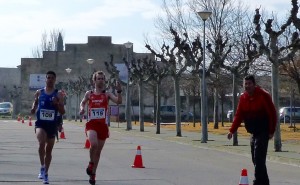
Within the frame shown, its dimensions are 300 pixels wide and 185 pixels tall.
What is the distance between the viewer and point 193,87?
62.6 m

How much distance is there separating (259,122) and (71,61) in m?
96.5

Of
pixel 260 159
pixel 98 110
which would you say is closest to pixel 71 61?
pixel 98 110

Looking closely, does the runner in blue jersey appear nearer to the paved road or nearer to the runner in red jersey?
the paved road

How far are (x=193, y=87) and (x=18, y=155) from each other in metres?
40.9

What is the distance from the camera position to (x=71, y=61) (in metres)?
108

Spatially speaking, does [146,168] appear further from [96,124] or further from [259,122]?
[259,122]

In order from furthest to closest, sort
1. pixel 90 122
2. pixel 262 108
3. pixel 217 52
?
pixel 217 52 < pixel 90 122 < pixel 262 108

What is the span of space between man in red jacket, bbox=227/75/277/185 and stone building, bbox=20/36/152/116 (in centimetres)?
9281

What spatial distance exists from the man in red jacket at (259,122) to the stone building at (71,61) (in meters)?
92.8

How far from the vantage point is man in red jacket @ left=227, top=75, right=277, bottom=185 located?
12.8 m

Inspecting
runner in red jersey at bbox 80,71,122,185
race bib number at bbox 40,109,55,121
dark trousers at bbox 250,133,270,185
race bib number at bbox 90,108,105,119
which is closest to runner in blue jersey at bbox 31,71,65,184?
race bib number at bbox 40,109,55,121

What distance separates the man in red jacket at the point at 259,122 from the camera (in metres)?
12.8

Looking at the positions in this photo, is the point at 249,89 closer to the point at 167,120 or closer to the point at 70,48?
the point at 167,120

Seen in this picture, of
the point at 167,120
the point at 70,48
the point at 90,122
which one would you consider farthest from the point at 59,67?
the point at 90,122
